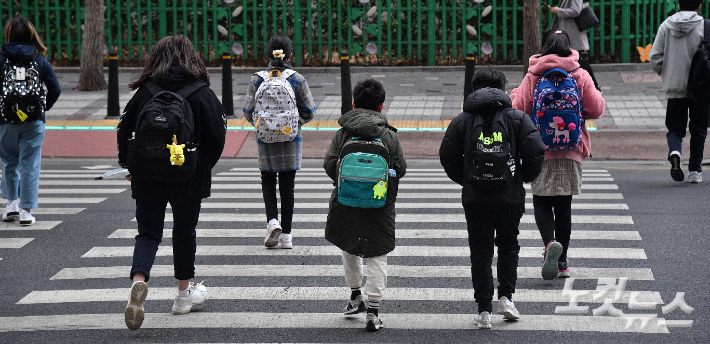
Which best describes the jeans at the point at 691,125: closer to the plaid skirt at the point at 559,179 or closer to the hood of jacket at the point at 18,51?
the plaid skirt at the point at 559,179

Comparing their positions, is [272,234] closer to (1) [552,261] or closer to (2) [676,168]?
(1) [552,261]

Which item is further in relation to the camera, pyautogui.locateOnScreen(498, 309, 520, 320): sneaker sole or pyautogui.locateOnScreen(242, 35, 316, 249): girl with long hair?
pyautogui.locateOnScreen(242, 35, 316, 249): girl with long hair

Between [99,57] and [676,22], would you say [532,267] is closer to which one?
[676,22]

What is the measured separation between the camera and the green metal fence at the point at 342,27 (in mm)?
18938

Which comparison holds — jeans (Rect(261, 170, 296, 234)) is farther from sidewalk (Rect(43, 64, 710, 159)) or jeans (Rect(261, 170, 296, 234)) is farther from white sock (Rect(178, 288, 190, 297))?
sidewalk (Rect(43, 64, 710, 159))

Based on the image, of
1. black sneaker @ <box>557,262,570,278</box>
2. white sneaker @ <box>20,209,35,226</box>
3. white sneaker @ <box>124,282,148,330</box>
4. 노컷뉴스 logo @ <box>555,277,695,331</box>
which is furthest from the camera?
white sneaker @ <box>20,209,35,226</box>

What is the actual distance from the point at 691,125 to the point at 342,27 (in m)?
10.4

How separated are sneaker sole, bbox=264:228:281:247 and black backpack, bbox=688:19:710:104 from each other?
5.01m

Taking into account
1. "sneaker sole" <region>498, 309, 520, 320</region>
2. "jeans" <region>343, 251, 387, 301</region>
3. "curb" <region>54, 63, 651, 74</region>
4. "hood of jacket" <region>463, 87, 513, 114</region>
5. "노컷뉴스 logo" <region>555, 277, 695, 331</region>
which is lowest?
"노컷뉴스 logo" <region>555, 277, 695, 331</region>

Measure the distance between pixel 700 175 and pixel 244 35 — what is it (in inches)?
462

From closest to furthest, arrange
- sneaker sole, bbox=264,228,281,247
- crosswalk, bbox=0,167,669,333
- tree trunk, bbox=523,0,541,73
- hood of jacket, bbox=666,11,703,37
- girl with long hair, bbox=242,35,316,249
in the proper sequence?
crosswalk, bbox=0,167,669,333
girl with long hair, bbox=242,35,316,249
sneaker sole, bbox=264,228,281,247
hood of jacket, bbox=666,11,703,37
tree trunk, bbox=523,0,541,73

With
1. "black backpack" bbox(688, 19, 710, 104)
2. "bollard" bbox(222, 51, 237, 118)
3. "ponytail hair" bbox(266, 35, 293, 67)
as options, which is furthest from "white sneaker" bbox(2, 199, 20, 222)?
"black backpack" bbox(688, 19, 710, 104)

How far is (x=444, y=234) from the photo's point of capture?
7.82 m

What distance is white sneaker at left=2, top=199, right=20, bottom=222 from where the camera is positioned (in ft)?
27.8
